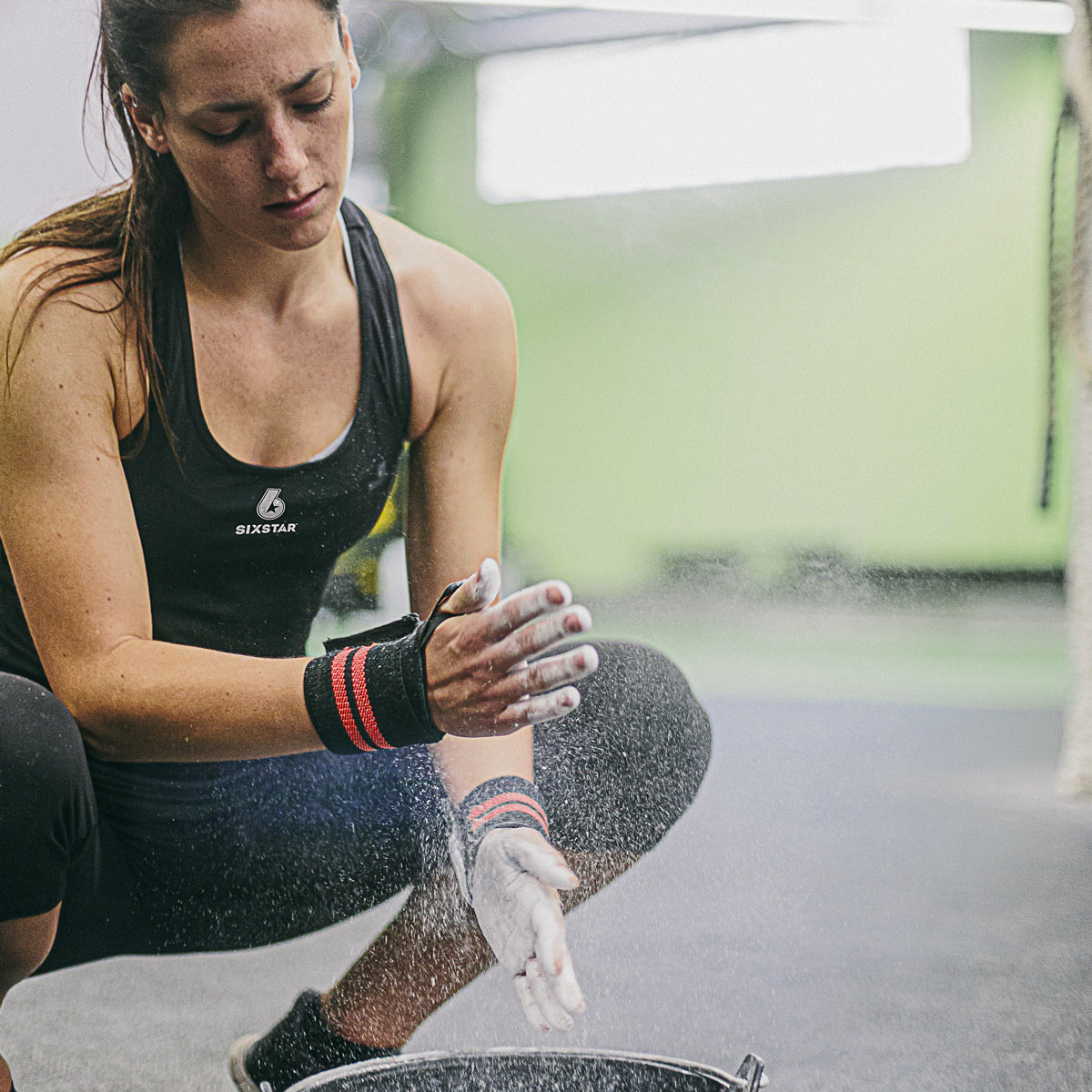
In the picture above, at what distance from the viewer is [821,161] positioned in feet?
3.82

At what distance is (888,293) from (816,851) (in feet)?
2.09

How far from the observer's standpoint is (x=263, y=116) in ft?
2.25

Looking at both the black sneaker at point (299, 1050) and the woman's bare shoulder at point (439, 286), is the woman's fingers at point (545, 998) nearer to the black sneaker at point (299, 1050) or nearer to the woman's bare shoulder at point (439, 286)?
the black sneaker at point (299, 1050)

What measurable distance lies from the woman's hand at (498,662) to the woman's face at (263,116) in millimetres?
273

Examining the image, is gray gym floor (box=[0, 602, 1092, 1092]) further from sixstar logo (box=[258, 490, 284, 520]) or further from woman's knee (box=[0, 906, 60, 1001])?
sixstar logo (box=[258, 490, 284, 520])

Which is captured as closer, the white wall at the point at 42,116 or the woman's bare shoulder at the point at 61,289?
the woman's bare shoulder at the point at 61,289

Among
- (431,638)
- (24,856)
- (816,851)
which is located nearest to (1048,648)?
(816,851)

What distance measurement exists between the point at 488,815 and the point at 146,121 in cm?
48

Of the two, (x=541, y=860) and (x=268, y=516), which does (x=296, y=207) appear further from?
(x=541, y=860)

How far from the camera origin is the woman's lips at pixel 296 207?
0.72 meters

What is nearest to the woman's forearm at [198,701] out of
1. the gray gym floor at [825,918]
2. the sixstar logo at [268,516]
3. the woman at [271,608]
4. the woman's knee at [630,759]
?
the woman at [271,608]

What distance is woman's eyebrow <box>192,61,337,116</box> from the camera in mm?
673

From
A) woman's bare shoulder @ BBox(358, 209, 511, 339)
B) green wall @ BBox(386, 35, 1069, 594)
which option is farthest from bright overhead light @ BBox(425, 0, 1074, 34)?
woman's bare shoulder @ BBox(358, 209, 511, 339)

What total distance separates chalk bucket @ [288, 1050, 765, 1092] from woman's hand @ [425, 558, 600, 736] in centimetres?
24
